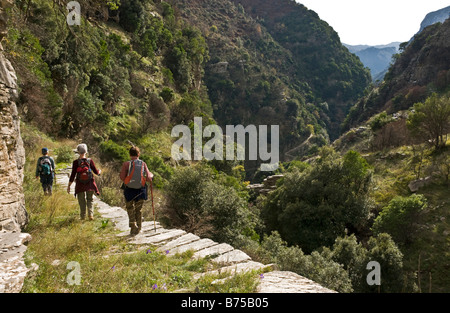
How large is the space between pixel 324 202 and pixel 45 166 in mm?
15719

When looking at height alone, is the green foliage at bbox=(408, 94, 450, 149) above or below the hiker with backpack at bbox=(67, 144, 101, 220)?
above

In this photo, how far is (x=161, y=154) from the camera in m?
23.1

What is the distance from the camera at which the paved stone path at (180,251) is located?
2.46m

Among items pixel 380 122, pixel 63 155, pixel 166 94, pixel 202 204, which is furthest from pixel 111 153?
pixel 380 122

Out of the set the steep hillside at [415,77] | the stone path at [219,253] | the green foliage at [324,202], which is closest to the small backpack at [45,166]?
the stone path at [219,253]

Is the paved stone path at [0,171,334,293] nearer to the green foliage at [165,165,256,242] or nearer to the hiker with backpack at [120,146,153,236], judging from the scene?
the hiker with backpack at [120,146,153,236]

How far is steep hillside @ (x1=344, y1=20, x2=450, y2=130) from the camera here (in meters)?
44.7

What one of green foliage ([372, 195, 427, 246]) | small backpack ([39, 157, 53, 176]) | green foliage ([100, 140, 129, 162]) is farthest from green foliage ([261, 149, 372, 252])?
small backpack ([39, 157, 53, 176])

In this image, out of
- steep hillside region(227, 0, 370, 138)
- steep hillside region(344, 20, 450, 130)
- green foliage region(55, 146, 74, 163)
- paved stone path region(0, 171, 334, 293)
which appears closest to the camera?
paved stone path region(0, 171, 334, 293)

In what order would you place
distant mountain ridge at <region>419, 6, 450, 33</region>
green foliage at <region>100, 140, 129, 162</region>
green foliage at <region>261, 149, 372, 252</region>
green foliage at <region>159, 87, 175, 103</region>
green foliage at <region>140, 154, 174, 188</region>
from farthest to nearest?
distant mountain ridge at <region>419, 6, 450, 33</region> < green foliage at <region>159, 87, 175, 103</region> < green foliage at <region>140, 154, 174, 188</region> < green foliage at <region>100, 140, 129, 162</region> < green foliage at <region>261, 149, 372, 252</region>

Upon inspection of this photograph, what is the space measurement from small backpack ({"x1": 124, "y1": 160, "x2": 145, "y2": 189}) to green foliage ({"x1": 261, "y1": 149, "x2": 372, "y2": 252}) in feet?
45.8

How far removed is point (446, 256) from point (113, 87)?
84.0ft

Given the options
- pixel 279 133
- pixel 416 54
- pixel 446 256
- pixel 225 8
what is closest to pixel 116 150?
pixel 446 256

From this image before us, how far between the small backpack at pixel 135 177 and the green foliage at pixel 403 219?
14586 mm
